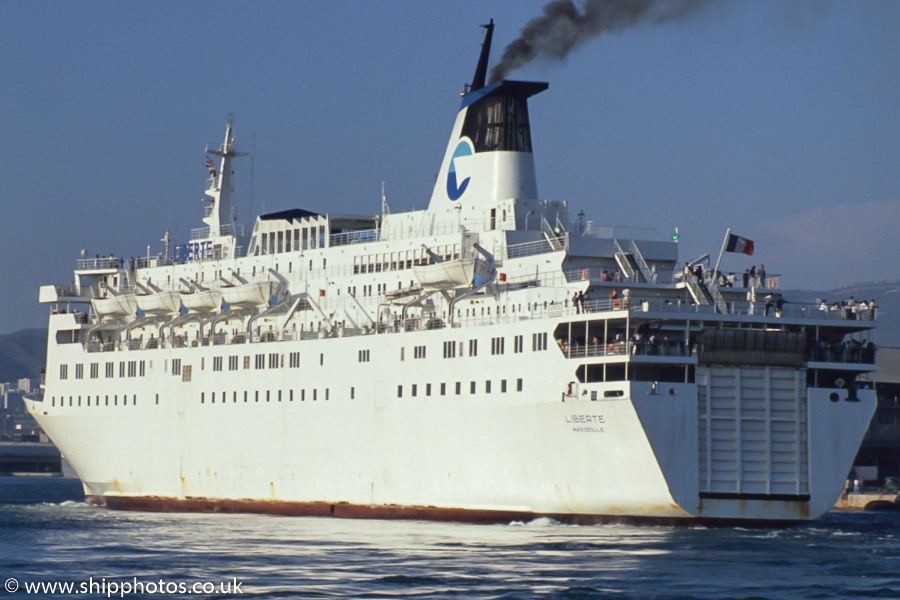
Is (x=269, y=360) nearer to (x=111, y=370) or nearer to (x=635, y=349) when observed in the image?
(x=111, y=370)

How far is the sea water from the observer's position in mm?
30500

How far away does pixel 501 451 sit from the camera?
43812 mm

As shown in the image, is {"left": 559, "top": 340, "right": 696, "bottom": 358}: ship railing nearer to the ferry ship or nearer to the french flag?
the ferry ship

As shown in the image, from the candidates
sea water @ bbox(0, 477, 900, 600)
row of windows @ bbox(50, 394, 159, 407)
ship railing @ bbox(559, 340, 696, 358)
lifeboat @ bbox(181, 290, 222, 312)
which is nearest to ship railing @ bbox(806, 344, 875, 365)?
ship railing @ bbox(559, 340, 696, 358)

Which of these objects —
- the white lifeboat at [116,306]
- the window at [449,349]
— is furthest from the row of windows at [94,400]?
the window at [449,349]

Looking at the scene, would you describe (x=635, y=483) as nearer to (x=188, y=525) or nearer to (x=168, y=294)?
(x=188, y=525)

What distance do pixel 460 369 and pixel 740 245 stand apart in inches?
379

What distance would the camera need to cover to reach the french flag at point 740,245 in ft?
145

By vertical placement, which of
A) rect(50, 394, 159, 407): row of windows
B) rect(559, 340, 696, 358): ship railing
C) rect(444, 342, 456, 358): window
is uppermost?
rect(444, 342, 456, 358): window

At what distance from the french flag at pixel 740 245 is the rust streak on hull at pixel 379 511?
8590 mm

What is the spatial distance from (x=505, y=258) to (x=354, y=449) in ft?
27.7

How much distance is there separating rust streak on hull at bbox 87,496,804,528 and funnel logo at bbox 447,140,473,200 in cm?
1169

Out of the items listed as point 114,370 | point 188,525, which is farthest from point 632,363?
point 114,370

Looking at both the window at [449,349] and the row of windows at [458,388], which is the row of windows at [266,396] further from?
the window at [449,349]
